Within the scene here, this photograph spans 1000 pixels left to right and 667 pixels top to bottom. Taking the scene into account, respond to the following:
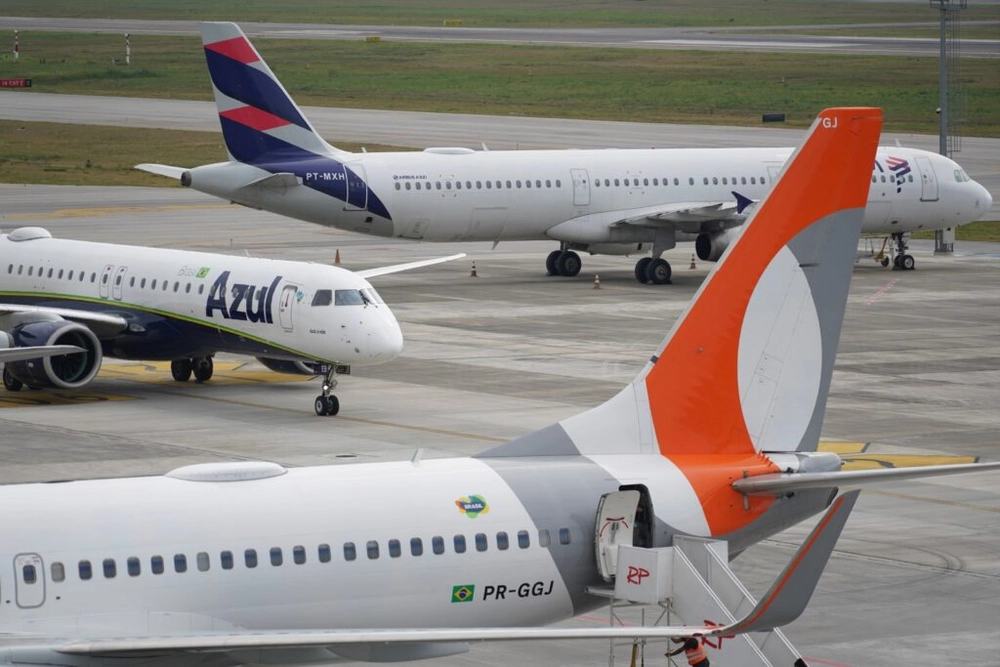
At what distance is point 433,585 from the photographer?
55.1 feet

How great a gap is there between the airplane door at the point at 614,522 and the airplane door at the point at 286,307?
21100 mm

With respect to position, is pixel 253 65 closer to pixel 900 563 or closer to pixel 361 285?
pixel 361 285

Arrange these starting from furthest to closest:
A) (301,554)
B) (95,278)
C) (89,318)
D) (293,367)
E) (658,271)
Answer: (658,271) → (95,278) → (89,318) → (293,367) → (301,554)

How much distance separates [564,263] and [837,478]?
4500 cm

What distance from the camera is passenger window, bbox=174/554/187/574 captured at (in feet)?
51.7

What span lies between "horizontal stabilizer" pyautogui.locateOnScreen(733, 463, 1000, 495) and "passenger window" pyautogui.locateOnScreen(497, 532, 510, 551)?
254 centimetres

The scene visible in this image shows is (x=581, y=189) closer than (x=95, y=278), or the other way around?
(x=95, y=278)

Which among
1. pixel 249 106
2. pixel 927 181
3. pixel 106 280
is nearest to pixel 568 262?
pixel 249 106

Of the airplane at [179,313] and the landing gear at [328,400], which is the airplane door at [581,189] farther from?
the landing gear at [328,400]

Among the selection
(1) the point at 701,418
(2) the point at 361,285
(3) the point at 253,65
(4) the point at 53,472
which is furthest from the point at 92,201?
A: (1) the point at 701,418

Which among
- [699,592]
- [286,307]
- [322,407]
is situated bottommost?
[322,407]

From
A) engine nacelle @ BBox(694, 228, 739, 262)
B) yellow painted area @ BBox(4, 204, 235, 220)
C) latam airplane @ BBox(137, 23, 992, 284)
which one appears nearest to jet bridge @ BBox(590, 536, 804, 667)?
latam airplane @ BBox(137, 23, 992, 284)

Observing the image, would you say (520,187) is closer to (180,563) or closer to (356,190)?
(356,190)

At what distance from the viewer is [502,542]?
56.4ft
